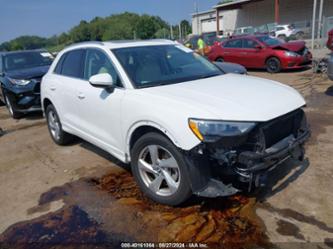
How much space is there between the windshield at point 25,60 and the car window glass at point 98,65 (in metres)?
4.99

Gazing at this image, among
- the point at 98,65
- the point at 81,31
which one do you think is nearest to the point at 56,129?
the point at 98,65

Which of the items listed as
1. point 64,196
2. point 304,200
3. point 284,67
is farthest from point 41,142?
point 284,67

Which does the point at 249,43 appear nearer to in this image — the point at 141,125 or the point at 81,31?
the point at 141,125

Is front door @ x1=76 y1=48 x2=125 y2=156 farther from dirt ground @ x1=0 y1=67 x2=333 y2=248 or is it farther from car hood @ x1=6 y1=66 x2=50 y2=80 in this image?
car hood @ x1=6 y1=66 x2=50 y2=80

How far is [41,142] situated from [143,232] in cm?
371

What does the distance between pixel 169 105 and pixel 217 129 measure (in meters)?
0.54

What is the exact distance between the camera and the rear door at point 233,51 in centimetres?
1270

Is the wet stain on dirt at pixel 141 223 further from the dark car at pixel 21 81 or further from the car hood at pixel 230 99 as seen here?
the dark car at pixel 21 81

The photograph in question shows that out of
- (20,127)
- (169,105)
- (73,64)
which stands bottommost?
(20,127)

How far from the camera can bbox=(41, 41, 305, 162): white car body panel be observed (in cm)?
274

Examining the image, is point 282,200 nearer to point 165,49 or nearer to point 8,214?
point 165,49

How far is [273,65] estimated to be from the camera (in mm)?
11562

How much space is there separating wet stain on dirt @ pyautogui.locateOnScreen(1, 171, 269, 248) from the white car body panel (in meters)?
0.62

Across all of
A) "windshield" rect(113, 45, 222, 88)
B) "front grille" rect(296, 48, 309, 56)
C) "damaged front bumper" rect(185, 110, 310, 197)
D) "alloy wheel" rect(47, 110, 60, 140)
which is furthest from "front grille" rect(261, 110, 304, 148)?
"front grille" rect(296, 48, 309, 56)
